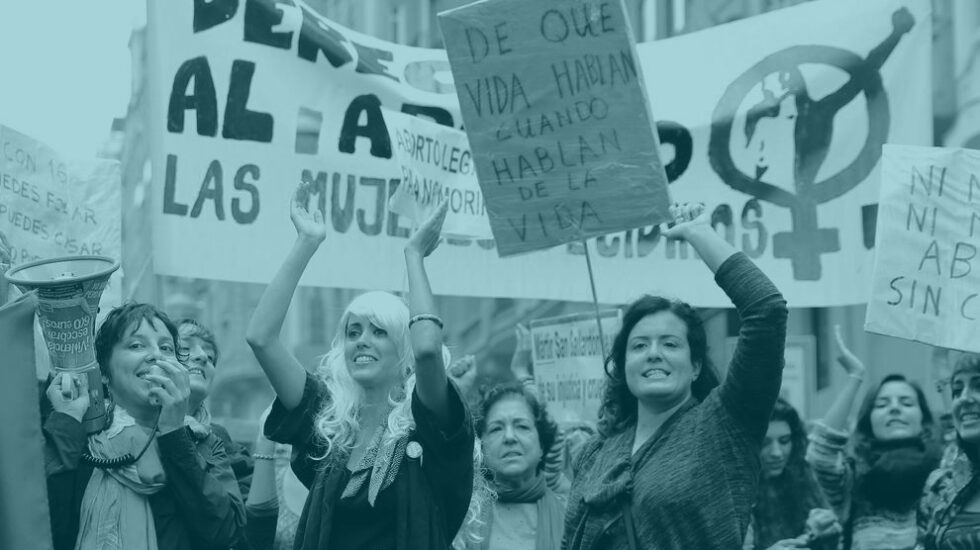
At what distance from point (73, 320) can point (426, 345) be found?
0.87 m

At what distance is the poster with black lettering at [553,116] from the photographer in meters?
5.16

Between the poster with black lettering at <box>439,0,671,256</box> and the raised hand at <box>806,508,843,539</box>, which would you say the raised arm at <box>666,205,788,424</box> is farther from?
the raised hand at <box>806,508,843,539</box>

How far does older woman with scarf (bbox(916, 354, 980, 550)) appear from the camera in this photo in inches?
186

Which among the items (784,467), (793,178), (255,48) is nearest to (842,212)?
(793,178)

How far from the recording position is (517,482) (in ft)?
18.3

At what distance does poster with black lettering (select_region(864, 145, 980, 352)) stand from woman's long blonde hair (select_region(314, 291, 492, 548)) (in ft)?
5.68

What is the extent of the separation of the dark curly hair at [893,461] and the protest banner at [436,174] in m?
1.94

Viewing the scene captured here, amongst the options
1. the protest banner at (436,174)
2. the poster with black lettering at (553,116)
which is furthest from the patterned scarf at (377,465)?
the protest banner at (436,174)

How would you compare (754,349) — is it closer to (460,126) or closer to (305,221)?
(305,221)

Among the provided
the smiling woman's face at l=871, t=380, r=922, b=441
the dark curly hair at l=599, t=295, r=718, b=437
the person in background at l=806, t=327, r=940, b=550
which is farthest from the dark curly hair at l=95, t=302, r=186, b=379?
the smiling woman's face at l=871, t=380, r=922, b=441

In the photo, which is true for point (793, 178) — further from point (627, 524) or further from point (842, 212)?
point (627, 524)

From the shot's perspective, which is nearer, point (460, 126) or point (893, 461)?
point (893, 461)

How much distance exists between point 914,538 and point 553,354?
275 cm

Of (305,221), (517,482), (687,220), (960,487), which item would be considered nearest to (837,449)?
(960,487)
